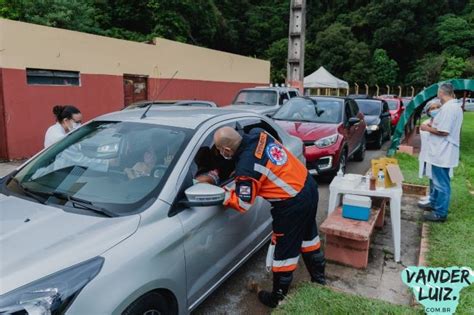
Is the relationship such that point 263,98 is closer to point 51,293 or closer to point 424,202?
point 424,202

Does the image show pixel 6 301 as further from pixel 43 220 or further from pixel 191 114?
pixel 191 114

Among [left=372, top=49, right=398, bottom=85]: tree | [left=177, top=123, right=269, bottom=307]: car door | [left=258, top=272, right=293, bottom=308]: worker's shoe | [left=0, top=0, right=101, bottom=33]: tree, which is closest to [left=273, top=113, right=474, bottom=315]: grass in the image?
[left=258, top=272, right=293, bottom=308]: worker's shoe

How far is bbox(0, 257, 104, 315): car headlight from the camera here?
1.68 meters

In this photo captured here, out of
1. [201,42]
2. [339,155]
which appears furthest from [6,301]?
[201,42]

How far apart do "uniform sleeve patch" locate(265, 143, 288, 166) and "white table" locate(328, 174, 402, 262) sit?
159 centimetres

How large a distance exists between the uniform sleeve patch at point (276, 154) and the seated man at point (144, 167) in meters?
0.87

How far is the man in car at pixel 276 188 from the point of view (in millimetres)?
2730

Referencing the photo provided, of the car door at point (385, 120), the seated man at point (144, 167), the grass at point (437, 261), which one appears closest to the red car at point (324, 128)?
the grass at point (437, 261)

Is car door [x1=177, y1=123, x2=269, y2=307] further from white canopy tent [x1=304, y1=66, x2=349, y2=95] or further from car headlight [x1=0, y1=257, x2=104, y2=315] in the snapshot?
white canopy tent [x1=304, y1=66, x2=349, y2=95]

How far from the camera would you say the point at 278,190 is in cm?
285

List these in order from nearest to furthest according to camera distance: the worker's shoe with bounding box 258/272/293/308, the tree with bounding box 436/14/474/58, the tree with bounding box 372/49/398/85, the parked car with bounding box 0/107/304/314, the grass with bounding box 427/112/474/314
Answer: the parked car with bounding box 0/107/304/314 → the worker's shoe with bounding box 258/272/293/308 → the grass with bounding box 427/112/474/314 → the tree with bounding box 372/49/398/85 → the tree with bounding box 436/14/474/58

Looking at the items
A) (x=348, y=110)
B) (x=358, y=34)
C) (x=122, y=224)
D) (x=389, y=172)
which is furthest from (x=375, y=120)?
(x=358, y=34)

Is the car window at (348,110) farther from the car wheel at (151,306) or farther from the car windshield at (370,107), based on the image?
the car wheel at (151,306)

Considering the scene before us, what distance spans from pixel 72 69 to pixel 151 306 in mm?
9501
